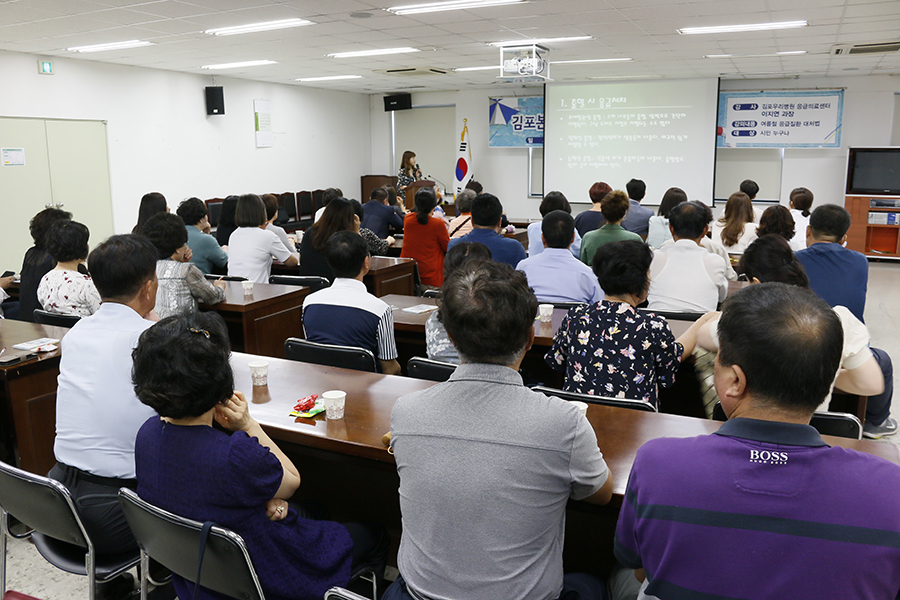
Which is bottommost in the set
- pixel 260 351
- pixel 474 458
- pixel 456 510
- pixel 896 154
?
pixel 260 351

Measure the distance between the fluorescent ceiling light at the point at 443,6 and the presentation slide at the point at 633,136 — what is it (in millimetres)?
5995

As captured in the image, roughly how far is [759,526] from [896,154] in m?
10.6

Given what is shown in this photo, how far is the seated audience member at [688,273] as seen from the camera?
3615mm

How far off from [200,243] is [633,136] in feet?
26.3

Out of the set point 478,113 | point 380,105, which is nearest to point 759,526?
point 478,113

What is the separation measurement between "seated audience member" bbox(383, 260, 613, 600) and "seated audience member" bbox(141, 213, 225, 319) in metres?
2.67

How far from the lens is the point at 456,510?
132 cm

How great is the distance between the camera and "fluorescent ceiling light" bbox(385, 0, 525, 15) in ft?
17.6

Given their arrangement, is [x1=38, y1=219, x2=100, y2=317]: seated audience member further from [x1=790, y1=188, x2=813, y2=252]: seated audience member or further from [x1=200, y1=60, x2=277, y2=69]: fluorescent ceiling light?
[x1=790, y1=188, x2=813, y2=252]: seated audience member

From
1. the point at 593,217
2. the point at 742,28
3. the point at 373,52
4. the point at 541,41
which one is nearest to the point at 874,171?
the point at 742,28

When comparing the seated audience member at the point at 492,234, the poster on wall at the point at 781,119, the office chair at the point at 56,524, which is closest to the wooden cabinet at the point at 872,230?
the poster on wall at the point at 781,119

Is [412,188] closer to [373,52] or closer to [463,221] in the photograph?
[373,52]

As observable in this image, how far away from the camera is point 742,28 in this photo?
649 centimetres

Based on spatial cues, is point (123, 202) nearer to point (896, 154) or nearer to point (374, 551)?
point (374, 551)
